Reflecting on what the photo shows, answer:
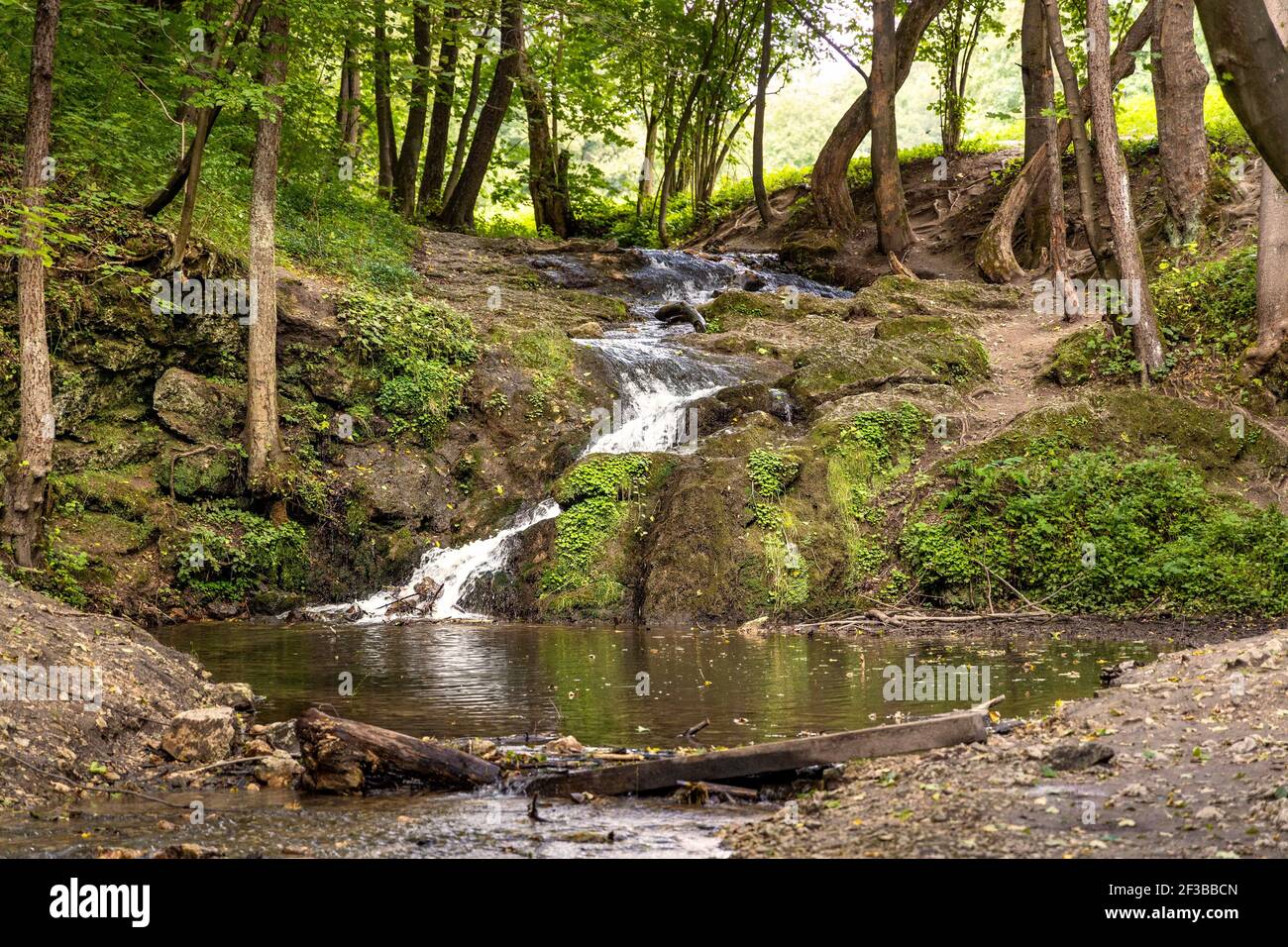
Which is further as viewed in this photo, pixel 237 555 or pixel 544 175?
pixel 544 175

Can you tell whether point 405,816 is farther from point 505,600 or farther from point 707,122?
point 707,122

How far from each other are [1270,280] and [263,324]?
13736 millimetres

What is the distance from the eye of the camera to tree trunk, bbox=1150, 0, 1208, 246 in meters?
17.6

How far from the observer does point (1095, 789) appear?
507cm

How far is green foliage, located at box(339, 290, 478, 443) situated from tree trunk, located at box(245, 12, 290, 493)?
2054mm

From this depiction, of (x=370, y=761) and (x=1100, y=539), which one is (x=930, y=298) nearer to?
(x=1100, y=539)

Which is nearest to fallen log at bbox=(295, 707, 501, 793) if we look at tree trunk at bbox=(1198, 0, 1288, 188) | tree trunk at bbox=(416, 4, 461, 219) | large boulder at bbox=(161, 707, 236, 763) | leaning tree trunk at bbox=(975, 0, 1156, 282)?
large boulder at bbox=(161, 707, 236, 763)

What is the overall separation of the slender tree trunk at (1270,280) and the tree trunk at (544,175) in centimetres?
1758

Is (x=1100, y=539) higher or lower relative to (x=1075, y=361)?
lower

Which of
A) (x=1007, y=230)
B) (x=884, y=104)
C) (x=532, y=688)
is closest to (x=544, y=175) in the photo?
(x=884, y=104)

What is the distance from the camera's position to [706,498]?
48.8 feet
